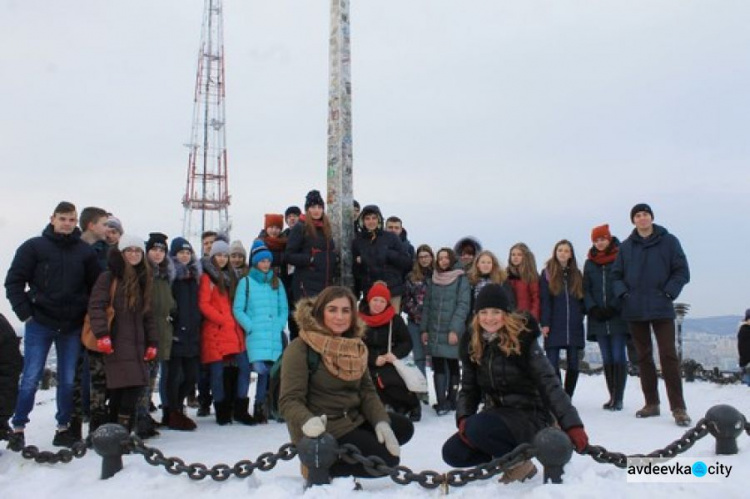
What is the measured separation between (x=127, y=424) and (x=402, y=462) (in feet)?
7.25

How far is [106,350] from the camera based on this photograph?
16.6 ft

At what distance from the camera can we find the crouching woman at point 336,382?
371 cm

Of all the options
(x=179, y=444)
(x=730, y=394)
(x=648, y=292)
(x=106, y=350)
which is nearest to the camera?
(x=106, y=350)

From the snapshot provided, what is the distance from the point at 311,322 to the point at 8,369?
2515 mm

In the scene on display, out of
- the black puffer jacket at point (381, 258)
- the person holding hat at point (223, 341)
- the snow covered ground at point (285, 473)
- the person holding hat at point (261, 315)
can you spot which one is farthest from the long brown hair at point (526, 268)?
the person holding hat at point (223, 341)

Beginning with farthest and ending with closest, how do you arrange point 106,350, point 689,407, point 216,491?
point 689,407 < point 106,350 < point 216,491

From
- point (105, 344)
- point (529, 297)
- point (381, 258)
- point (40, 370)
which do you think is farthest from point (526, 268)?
point (40, 370)

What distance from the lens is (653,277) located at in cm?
628

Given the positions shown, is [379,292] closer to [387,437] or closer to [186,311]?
[186,311]

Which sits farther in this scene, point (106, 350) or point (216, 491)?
point (106, 350)

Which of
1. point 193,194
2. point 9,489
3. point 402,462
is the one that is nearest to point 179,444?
point 9,489

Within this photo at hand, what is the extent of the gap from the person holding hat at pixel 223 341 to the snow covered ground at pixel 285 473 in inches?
11.3

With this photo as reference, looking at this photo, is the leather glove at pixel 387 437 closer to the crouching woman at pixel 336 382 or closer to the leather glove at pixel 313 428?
the crouching woman at pixel 336 382

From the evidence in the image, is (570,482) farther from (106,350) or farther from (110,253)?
(110,253)
